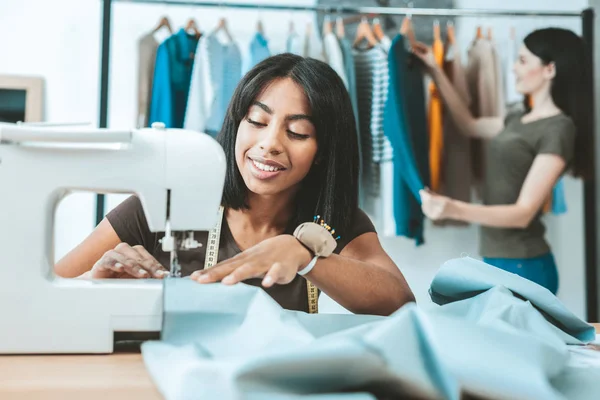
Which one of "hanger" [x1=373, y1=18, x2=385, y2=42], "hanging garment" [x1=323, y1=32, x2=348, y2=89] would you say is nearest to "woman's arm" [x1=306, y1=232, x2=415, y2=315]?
"hanging garment" [x1=323, y1=32, x2=348, y2=89]

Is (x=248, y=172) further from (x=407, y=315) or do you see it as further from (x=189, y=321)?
(x=407, y=315)

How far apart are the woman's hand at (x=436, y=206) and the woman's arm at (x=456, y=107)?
355 millimetres

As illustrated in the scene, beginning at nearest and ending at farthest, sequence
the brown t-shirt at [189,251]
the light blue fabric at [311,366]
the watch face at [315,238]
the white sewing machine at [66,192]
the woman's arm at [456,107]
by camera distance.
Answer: the light blue fabric at [311,366], the white sewing machine at [66,192], the watch face at [315,238], the brown t-shirt at [189,251], the woman's arm at [456,107]

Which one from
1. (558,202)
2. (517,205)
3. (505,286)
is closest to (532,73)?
(517,205)

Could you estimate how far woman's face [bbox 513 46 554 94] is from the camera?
2.42m

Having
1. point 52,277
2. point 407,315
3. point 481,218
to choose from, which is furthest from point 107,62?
point 407,315

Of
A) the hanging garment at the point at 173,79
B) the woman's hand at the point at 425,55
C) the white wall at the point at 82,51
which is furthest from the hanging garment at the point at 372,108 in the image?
the hanging garment at the point at 173,79

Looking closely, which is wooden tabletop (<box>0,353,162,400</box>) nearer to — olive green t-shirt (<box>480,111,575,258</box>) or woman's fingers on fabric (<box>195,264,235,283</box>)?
woman's fingers on fabric (<box>195,264,235,283</box>)

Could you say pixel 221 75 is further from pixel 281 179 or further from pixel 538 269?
pixel 538 269

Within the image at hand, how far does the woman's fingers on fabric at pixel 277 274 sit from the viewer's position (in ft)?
2.82

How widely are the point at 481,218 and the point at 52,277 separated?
192 cm

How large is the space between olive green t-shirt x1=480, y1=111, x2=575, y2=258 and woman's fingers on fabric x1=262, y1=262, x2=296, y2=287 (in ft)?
5.66

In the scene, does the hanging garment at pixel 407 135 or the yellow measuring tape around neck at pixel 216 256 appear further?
the hanging garment at pixel 407 135

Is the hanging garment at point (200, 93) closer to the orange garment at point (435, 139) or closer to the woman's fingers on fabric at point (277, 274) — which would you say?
the orange garment at point (435, 139)
